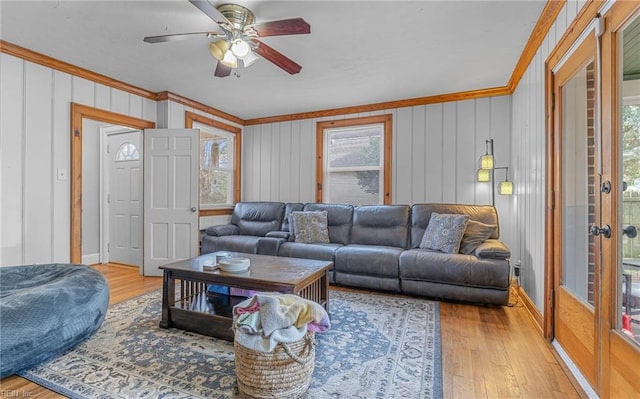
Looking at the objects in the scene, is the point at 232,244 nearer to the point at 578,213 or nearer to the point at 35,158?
the point at 35,158

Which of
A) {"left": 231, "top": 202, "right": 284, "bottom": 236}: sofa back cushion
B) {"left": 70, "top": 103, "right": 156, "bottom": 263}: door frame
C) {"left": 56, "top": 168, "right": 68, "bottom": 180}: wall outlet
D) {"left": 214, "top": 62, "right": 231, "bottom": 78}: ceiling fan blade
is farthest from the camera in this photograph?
{"left": 231, "top": 202, "right": 284, "bottom": 236}: sofa back cushion

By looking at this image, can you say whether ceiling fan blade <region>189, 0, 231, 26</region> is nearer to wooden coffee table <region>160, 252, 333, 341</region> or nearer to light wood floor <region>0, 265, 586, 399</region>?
wooden coffee table <region>160, 252, 333, 341</region>

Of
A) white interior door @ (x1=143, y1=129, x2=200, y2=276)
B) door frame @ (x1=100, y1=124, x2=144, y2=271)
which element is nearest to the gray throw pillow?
white interior door @ (x1=143, y1=129, x2=200, y2=276)

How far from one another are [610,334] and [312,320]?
1434 millimetres

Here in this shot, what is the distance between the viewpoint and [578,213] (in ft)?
6.37

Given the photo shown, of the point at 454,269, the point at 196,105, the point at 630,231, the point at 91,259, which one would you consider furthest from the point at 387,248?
the point at 91,259

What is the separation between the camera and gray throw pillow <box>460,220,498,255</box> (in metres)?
3.38

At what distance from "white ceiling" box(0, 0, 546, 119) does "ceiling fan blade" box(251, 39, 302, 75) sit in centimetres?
23

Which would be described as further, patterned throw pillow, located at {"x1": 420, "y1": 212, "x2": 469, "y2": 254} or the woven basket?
patterned throw pillow, located at {"x1": 420, "y1": 212, "x2": 469, "y2": 254}

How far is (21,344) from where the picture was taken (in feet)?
5.84

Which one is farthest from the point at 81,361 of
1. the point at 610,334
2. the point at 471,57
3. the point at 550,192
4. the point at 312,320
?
the point at 471,57

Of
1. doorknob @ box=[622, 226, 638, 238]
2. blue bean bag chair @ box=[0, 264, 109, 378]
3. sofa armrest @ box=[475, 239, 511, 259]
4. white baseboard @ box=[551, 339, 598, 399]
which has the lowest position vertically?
white baseboard @ box=[551, 339, 598, 399]

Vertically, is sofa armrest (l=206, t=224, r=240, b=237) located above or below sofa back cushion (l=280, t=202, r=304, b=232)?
below

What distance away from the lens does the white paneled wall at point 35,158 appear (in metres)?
2.88
